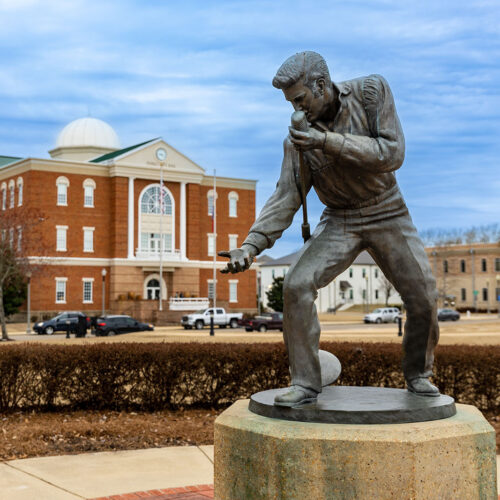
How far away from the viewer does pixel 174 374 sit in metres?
9.95

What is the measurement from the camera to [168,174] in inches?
2173

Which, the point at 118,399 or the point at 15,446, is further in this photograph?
the point at 118,399

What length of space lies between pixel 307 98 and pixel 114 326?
3493 centimetres

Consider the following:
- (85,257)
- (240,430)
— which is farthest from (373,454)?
(85,257)

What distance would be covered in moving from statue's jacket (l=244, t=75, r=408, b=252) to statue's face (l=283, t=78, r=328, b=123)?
7.1 inches

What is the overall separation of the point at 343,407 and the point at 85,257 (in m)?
51.4

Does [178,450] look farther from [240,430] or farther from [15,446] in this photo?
[240,430]

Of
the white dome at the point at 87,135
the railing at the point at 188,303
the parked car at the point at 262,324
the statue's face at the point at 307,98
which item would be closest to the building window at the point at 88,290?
the railing at the point at 188,303

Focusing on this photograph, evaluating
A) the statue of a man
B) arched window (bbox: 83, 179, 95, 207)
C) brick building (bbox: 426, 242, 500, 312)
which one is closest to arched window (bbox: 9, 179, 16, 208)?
arched window (bbox: 83, 179, 95, 207)

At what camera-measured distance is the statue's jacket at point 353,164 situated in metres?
4.23

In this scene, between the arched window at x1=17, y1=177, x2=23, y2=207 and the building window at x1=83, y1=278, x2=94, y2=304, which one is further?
the building window at x1=83, y1=278, x2=94, y2=304

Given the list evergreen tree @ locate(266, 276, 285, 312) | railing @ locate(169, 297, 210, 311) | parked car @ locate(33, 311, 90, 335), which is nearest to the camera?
parked car @ locate(33, 311, 90, 335)

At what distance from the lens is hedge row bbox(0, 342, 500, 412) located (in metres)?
9.79

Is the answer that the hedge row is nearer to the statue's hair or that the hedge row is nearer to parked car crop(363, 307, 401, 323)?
the statue's hair
